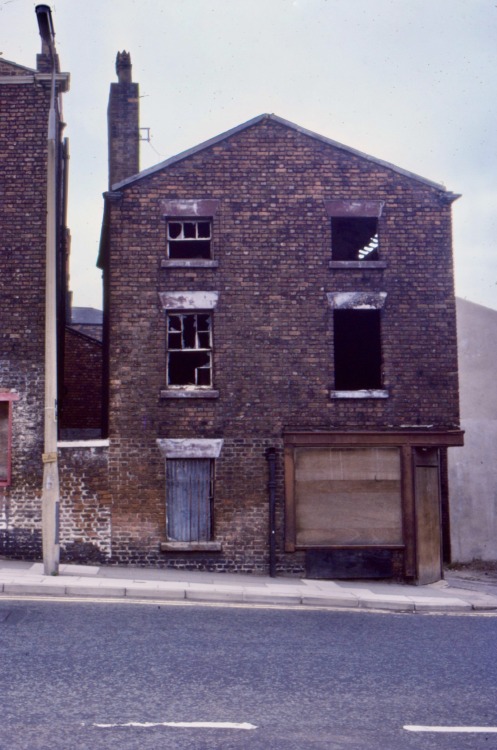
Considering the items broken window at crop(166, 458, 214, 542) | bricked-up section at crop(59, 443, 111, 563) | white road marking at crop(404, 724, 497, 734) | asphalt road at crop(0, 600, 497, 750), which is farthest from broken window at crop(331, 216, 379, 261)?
white road marking at crop(404, 724, 497, 734)

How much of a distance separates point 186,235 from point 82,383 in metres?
7.64

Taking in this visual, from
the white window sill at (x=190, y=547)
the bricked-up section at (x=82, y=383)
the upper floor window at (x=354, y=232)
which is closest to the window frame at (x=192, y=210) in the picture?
the upper floor window at (x=354, y=232)

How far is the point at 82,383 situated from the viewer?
84.8 ft

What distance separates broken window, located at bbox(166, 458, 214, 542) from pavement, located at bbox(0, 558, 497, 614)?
0.94 m

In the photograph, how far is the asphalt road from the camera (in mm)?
6500

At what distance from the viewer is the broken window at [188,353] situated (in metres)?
19.4

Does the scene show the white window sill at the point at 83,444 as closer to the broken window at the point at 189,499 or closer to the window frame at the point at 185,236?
the broken window at the point at 189,499

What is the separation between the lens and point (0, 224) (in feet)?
62.8

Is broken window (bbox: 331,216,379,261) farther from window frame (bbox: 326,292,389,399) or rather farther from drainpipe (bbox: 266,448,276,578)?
drainpipe (bbox: 266,448,276,578)

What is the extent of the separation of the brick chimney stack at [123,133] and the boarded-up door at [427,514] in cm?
1028

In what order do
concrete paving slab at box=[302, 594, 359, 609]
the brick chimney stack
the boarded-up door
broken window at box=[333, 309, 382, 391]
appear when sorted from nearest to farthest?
concrete paving slab at box=[302, 594, 359, 609] → the boarded-up door → broken window at box=[333, 309, 382, 391] → the brick chimney stack

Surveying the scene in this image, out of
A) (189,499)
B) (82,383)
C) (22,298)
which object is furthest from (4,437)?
(82,383)

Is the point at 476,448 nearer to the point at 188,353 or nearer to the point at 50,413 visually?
the point at 188,353

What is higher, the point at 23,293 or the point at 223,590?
the point at 23,293
